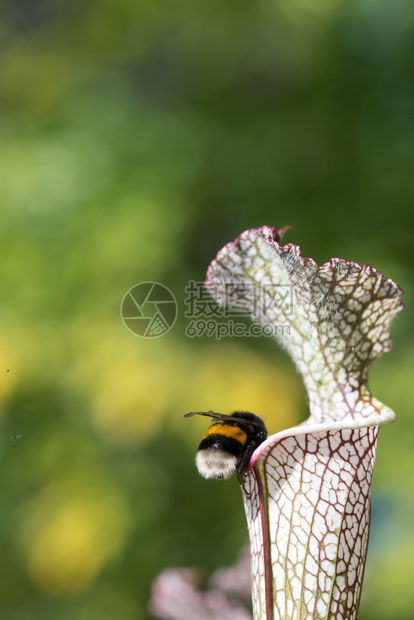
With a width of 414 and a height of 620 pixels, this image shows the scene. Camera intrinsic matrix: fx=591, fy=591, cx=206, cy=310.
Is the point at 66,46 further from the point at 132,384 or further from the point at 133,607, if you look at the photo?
the point at 133,607

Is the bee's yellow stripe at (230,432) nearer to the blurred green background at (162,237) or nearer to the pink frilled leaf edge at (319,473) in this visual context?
the pink frilled leaf edge at (319,473)

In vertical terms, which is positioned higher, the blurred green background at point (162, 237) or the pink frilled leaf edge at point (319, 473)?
the blurred green background at point (162, 237)

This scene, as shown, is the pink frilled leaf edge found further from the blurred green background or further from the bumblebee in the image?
the blurred green background

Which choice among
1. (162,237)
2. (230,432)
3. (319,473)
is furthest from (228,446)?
(162,237)

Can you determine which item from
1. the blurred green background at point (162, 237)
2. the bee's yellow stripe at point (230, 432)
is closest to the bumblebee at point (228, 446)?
the bee's yellow stripe at point (230, 432)

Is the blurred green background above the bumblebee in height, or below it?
above

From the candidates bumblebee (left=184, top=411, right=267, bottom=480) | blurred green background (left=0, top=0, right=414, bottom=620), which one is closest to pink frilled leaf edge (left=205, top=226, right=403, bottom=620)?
bumblebee (left=184, top=411, right=267, bottom=480)
